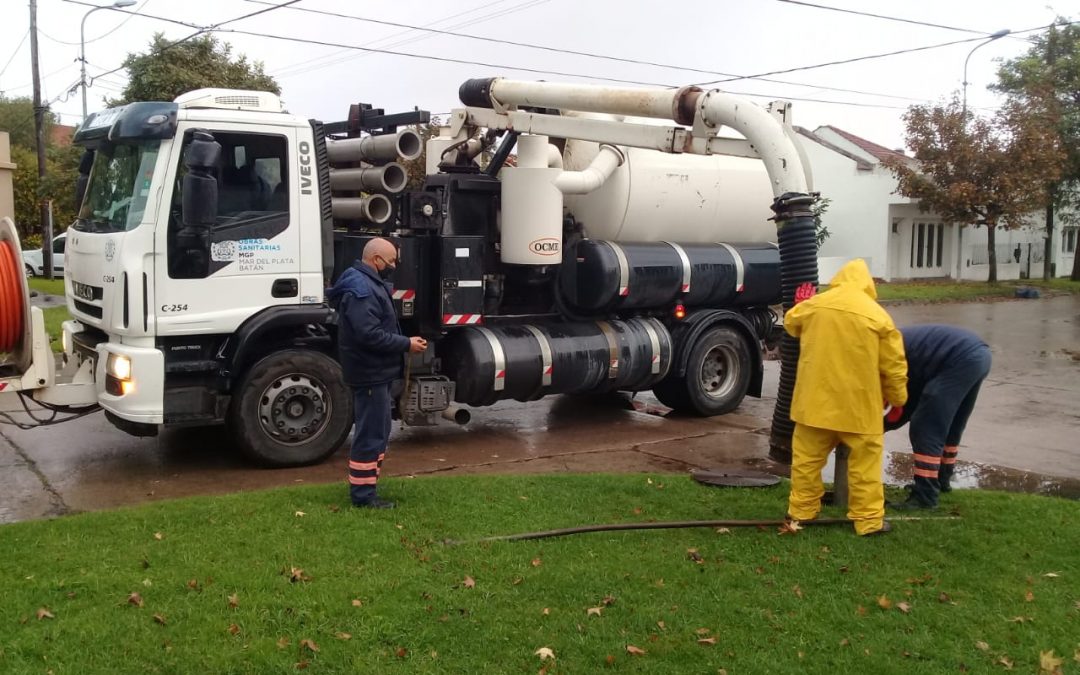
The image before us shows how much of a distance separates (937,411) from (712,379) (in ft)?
15.6

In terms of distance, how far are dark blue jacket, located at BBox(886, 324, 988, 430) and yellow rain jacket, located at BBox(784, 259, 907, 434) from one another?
0.72 m

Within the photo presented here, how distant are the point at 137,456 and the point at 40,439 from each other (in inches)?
48.0

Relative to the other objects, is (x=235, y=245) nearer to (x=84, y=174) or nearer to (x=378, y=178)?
(x=378, y=178)

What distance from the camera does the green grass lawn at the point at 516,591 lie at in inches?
168

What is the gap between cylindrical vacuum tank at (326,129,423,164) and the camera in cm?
884

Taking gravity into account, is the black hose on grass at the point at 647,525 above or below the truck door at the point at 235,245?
below

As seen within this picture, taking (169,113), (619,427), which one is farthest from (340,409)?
(619,427)

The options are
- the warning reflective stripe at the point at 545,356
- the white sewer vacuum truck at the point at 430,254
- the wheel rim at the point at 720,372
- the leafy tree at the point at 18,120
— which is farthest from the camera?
the leafy tree at the point at 18,120

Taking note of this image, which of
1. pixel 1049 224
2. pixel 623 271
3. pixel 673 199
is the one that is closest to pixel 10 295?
pixel 623 271

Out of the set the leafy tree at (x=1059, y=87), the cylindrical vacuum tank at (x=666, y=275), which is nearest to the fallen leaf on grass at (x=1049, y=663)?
the cylindrical vacuum tank at (x=666, y=275)

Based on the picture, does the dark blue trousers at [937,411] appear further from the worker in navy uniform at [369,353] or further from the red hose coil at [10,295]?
the red hose coil at [10,295]

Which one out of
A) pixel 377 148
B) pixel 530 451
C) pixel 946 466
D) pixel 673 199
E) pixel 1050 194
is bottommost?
pixel 530 451

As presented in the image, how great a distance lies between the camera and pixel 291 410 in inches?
318

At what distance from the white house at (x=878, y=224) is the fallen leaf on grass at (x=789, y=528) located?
2692 centimetres
